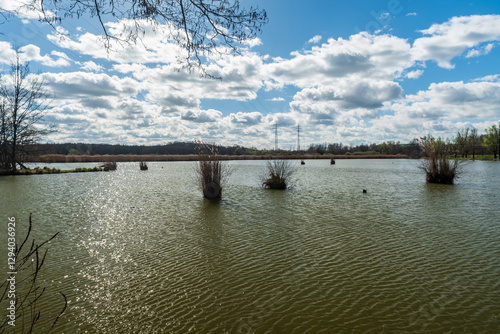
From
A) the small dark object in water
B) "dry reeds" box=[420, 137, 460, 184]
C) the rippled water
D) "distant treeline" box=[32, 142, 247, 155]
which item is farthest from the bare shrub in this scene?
"distant treeline" box=[32, 142, 247, 155]

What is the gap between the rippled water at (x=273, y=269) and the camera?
3314mm

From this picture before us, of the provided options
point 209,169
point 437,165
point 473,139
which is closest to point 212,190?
point 209,169

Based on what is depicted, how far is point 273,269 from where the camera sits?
4758mm

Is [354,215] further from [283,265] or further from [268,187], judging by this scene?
[268,187]

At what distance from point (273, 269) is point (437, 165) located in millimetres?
16788

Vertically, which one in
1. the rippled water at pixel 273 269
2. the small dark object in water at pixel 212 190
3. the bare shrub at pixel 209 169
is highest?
the bare shrub at pixel 209 169

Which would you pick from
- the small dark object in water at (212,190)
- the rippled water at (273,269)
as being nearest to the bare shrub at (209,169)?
the small dark object in water at (212,190)

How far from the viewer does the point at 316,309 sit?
3.53 meters

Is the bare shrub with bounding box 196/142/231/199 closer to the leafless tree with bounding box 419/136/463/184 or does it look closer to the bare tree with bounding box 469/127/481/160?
the leafless tree with bounding box 419/136/463/184

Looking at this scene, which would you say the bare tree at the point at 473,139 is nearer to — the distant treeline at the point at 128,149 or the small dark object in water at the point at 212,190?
the distant treeline at the point at 128,149

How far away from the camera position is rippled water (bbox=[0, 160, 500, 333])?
10.9ft

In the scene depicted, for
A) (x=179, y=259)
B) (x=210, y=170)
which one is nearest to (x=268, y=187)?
(x=210, y=170)

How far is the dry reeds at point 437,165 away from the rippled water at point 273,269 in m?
8.30

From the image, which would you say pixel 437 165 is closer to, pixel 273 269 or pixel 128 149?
pixel 273 269
